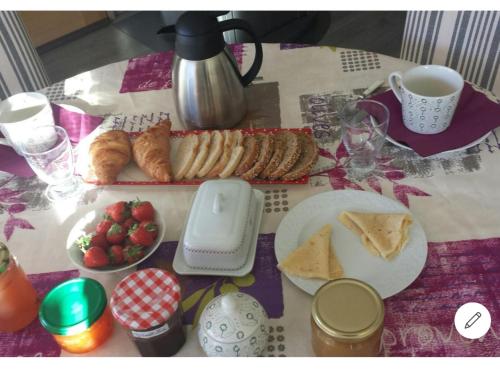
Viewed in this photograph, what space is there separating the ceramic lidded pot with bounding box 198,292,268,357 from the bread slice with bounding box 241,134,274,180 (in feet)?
1.07

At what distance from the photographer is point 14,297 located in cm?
75

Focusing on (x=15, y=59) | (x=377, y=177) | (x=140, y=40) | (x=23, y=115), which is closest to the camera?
(x=377, y=177)

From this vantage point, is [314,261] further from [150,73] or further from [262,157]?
[150,73]

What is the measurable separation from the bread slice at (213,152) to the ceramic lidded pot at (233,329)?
356mm

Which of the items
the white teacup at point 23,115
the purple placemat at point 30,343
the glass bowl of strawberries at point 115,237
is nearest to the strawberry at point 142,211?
the glass bowl of strawberries at point 115,237

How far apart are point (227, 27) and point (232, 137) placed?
0.69ft

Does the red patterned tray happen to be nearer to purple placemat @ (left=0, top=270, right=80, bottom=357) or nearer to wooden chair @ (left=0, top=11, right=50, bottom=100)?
purple placemat @ (left=0, top=270, right=80, bottom=357)

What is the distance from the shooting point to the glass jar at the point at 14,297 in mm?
730

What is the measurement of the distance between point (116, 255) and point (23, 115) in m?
0.45

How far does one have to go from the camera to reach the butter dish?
0.79m

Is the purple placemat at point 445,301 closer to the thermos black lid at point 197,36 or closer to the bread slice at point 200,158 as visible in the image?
the bread slice at point 200,158

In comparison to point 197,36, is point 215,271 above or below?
below

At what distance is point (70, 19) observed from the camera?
290 centimetres

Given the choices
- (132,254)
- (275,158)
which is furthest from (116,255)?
(275,158)
